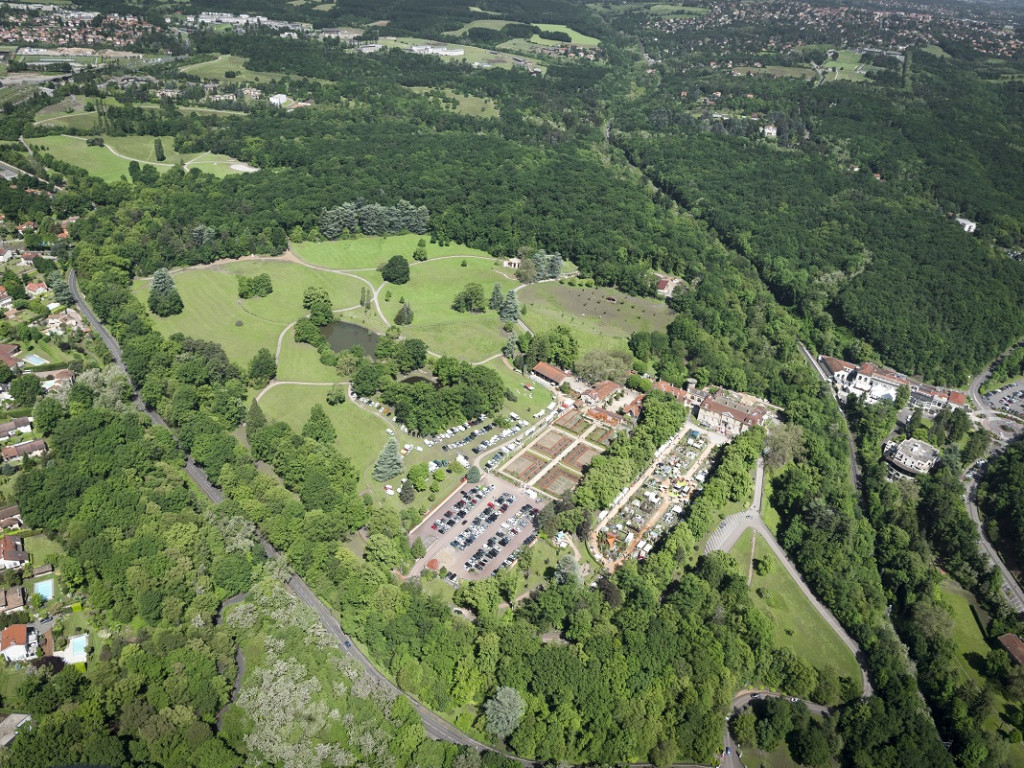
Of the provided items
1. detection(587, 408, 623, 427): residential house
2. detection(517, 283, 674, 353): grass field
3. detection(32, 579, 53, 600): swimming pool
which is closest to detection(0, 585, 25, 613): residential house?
detection(32, 579, 53, 600): swimming pool

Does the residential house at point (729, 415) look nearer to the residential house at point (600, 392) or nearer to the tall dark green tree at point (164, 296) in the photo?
the residential house at point (600, 392)

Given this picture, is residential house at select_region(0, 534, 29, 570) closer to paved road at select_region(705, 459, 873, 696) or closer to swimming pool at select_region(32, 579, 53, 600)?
swimming pool at select_region(32, 579, 53, 600)

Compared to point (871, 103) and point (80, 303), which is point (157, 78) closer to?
point (80, 303)

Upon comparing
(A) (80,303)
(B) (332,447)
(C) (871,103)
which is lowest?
(A) (80,303)

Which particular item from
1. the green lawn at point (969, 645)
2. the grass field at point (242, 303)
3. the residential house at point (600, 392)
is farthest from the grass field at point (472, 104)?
the green lawn at point (969, 645)

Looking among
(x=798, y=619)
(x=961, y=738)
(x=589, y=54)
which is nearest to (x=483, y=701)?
(x=798, y=619)
